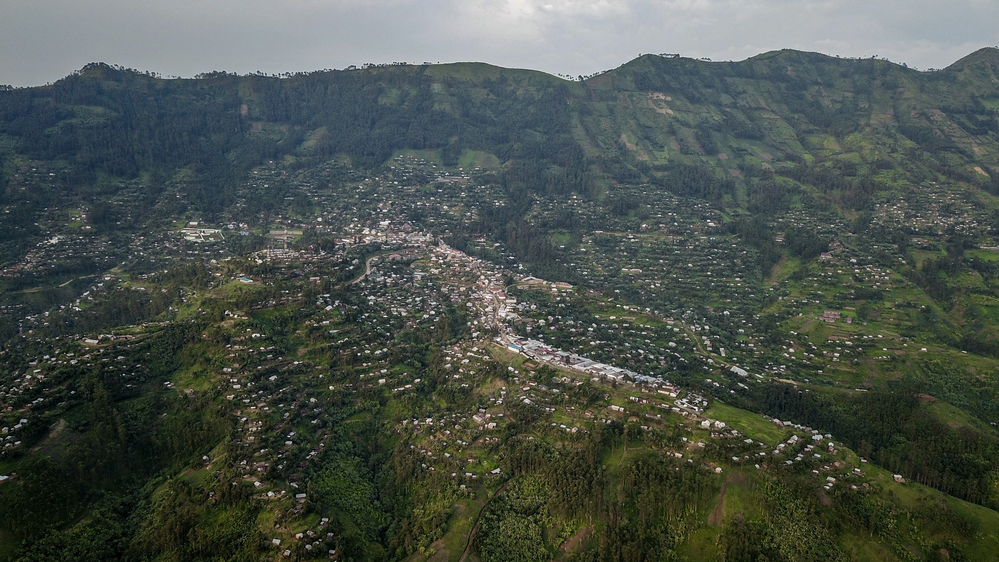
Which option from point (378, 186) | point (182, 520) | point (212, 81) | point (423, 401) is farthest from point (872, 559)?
point (212, 81)

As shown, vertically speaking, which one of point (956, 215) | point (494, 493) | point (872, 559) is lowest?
point (494, 493)

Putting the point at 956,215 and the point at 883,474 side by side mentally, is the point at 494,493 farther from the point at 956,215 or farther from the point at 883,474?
the point at 956,215

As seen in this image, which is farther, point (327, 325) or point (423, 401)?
point (327, 325)

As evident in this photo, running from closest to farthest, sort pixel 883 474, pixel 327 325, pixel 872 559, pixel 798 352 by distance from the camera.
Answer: pixel 872 559, pixel 883 474, pixel 327 325, pixel 798 352

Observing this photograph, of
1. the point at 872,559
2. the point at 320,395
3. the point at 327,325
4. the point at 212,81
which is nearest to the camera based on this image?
the point at 872,559

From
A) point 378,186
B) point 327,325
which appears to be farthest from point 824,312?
point 378,186

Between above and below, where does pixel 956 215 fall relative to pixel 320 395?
above
